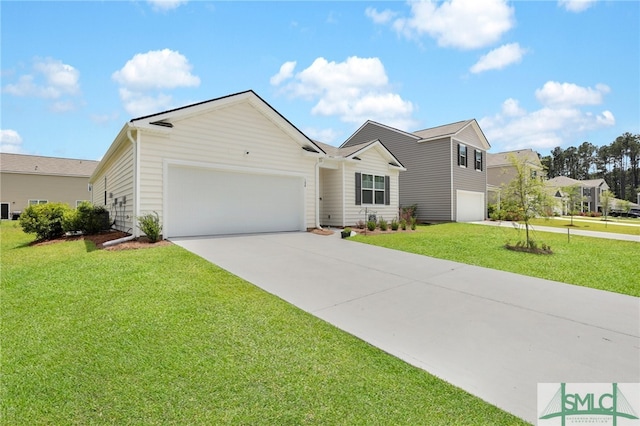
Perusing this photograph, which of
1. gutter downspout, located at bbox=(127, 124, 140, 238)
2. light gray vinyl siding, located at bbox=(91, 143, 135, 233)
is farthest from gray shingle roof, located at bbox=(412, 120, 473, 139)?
light gray vinyl siding, located at bbox=(91, 143, 135, 233)

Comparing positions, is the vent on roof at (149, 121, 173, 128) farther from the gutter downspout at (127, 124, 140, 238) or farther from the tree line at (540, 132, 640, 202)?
the tree line at (540, 132, 640, 202)

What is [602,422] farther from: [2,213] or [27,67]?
[2,213]

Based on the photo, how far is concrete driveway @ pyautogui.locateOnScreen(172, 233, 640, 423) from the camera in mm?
2840

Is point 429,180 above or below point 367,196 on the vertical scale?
above

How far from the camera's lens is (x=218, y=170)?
10.7 metres

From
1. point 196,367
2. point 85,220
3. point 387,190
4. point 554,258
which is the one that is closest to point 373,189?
point 387,190

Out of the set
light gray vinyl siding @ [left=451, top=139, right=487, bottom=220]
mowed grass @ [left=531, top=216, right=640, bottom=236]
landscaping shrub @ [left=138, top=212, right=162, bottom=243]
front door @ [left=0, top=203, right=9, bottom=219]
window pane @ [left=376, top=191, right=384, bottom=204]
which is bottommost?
mowed grass @ [left=531, top=216, right=640, bottom=236]

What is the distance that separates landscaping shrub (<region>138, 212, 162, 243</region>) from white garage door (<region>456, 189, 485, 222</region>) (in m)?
18.3

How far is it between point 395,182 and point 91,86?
1448cm

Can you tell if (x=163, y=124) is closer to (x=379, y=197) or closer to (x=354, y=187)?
(x=354, y=187)

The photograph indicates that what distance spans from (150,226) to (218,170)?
10.4 feet

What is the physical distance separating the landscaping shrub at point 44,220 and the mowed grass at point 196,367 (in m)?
8.26

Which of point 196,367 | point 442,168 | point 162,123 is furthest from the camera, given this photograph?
point 442,168

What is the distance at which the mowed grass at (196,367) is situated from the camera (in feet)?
7.22
